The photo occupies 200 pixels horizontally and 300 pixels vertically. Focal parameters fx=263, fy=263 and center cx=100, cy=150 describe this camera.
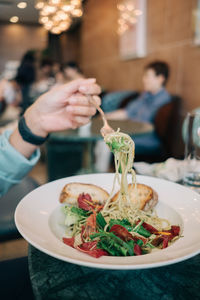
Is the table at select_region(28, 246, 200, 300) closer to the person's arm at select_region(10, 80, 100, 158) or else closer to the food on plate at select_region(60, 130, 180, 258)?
the food on plate at select_region(60, 130, 180, 258)

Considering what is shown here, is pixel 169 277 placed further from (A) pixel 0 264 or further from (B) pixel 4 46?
(B) pixel 4 46

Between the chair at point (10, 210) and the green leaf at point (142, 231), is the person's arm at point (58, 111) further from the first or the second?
the green leaf at point (142, 231)

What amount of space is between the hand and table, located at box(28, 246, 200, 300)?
62cm

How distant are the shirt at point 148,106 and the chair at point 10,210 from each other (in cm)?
218

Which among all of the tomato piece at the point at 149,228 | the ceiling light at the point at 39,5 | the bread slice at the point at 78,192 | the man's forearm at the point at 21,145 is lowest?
the tomato piece at the point at 149,228

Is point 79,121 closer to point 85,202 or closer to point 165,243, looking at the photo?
point 85,202

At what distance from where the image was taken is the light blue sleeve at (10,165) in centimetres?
100

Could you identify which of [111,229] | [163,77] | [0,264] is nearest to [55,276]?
[111,229]

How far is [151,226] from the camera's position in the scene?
2.20 feet

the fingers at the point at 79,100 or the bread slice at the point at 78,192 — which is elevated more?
the fingers at the point at 79,100

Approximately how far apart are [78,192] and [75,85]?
0.44 metres

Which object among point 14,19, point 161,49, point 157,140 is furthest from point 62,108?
point 161,49

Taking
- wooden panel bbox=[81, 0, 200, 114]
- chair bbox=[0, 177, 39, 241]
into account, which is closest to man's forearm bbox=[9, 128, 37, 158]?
chair bbox=[0, 177, 39, 241]

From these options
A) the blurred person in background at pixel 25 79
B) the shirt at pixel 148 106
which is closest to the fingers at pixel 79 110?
the blurred person in background at pixel 25 79
